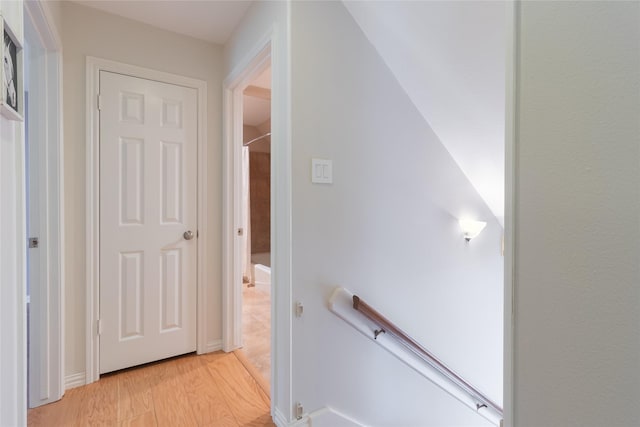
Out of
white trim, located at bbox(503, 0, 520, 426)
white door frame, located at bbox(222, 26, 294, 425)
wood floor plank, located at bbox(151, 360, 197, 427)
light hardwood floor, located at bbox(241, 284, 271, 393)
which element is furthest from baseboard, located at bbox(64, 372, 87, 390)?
white trim, located at bbox(503, 0, 520, 426)

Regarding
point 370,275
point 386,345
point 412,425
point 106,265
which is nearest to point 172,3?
point 106,265

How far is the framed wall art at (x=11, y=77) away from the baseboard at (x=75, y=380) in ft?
5.51

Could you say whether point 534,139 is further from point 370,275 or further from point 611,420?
point 370,275

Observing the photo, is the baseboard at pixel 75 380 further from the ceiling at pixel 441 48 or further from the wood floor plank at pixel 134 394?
the ceiling at pixel 441 48

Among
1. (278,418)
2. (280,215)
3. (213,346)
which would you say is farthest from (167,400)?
(280,215)

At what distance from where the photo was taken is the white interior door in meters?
1.93

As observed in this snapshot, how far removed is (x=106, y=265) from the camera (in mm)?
1920

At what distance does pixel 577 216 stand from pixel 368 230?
3.93 ft

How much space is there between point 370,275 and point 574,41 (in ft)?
4.55

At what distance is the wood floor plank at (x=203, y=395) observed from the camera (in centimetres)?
158

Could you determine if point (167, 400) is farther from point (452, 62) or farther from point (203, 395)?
point (452, 62)

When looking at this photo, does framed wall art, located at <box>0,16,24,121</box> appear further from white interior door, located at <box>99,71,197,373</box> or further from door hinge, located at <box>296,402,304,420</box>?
door hinge, located at <box>296,402,304,420</box>

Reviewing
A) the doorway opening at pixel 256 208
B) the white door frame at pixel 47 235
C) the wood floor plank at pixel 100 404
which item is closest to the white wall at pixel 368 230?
the wood floor plank at pixel 100 404

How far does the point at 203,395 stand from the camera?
1768 mm
